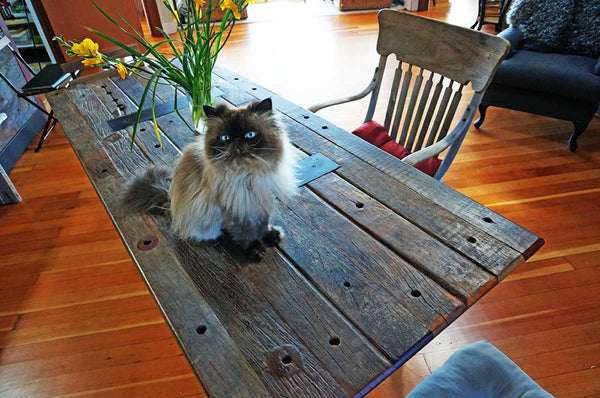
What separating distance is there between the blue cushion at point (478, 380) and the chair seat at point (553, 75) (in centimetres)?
221

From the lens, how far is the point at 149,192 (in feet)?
3.73

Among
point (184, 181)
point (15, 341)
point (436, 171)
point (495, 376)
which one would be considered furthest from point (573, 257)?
point (15, 341)

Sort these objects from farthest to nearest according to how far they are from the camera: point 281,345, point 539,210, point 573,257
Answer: point 539,210
point 573,257
point 281,345

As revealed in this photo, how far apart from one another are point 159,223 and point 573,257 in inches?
77.6

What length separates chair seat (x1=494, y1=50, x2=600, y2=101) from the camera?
2.32 m

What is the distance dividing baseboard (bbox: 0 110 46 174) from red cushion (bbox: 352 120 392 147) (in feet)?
8.55

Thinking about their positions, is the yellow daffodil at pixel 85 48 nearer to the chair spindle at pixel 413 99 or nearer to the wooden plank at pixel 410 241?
the wooden plank at pixel 410 241

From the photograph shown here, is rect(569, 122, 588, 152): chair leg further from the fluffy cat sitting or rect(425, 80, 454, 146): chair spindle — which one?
the fluffy cat sitting

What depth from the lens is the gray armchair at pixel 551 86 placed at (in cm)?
234

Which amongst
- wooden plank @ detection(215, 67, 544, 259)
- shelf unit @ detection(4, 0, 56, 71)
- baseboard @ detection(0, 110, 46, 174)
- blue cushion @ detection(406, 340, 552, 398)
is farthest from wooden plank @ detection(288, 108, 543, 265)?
shelf unit @ detection(4, 0, 56, 71)

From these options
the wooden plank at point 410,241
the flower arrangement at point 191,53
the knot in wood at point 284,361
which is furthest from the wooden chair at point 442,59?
the knot in wood at point 284,361

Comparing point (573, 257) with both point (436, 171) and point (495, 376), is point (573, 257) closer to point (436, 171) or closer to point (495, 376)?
point (436, 171)

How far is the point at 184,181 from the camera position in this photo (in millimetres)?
951

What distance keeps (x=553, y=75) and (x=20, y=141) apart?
3.94 metres
